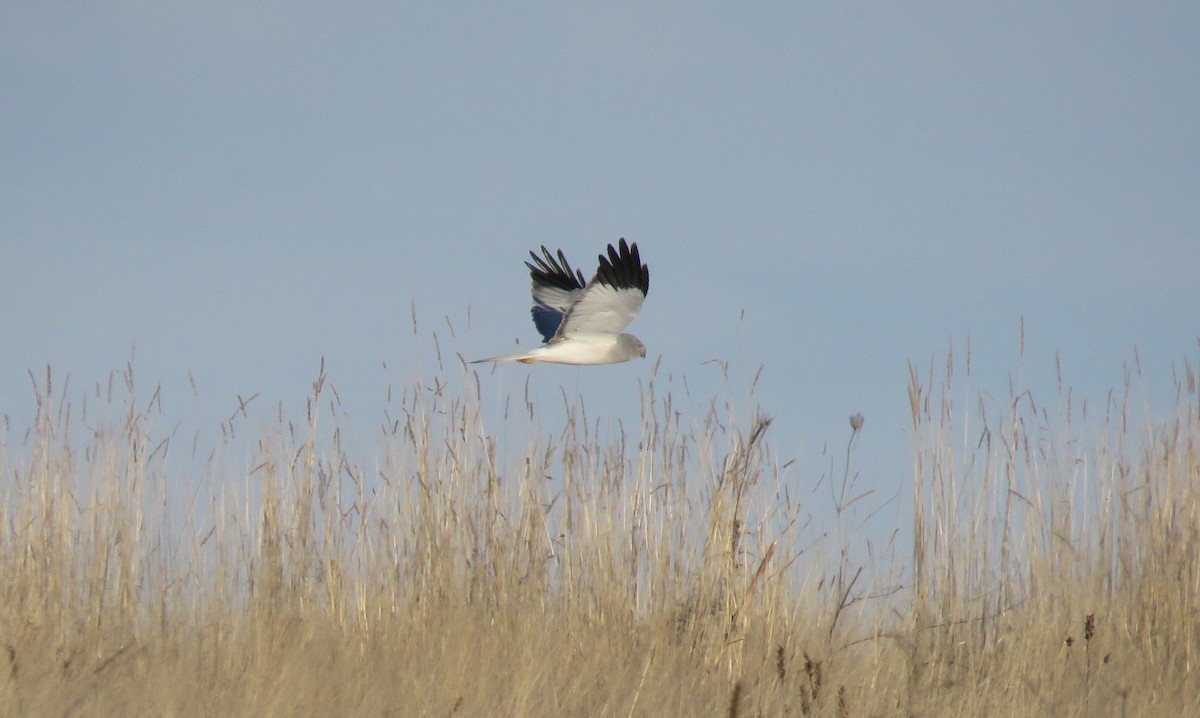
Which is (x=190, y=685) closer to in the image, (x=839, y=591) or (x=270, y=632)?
(x=270, y=632)

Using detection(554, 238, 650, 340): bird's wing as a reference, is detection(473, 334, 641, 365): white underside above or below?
below

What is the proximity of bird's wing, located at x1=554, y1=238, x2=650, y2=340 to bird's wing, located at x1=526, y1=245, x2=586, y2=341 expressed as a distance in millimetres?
441

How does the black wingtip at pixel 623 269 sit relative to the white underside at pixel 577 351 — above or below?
above

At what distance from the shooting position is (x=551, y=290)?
541cm

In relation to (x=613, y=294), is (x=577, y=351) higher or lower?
lower

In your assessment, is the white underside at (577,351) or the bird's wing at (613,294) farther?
the white underside at (577,351)

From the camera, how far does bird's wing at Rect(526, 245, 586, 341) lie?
5312 millimetres

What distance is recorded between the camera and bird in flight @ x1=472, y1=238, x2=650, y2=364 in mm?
4543

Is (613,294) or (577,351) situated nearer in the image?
(613,294)

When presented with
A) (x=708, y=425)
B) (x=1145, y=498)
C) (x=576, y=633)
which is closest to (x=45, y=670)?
(x=576, y=633)

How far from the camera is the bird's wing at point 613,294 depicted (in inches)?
178

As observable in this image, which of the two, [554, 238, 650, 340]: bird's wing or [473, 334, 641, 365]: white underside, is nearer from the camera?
[554, 238, 650, 340]: bird's wing

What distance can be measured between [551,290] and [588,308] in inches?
29.1

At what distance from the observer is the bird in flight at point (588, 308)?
4.54m
